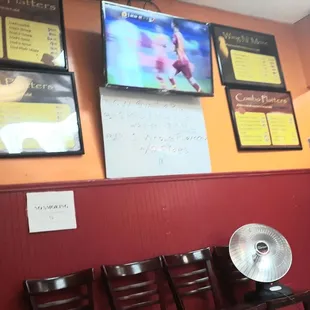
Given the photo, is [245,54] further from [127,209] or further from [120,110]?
[127,209]

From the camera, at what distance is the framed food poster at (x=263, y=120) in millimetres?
3344

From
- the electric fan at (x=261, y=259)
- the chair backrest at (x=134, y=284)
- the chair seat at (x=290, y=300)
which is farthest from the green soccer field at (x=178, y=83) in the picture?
the chair seat at (x=290, y=300)

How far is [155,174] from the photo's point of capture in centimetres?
280

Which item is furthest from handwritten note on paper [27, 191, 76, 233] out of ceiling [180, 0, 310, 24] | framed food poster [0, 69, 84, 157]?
ceiling [180, 0, 310, 24]

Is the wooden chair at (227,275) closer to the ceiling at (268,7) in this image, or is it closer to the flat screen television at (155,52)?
the flat screen television at (155,52)

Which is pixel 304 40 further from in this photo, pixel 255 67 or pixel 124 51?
pixel 124 51

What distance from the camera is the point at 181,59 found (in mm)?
3035

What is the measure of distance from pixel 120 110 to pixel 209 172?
0.84m

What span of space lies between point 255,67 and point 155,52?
3.74 feet

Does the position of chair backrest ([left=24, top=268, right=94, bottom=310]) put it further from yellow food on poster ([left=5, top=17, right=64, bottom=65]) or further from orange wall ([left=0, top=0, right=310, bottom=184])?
yellow food on poster ([left=5, top=17, right=64, bottom=65])

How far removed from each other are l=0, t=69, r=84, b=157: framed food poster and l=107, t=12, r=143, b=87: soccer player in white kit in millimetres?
325

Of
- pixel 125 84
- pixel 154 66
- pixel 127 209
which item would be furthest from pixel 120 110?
pixel 127 209


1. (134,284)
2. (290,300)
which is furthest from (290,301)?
(134,284)

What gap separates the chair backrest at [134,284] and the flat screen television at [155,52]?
3.98 ft
